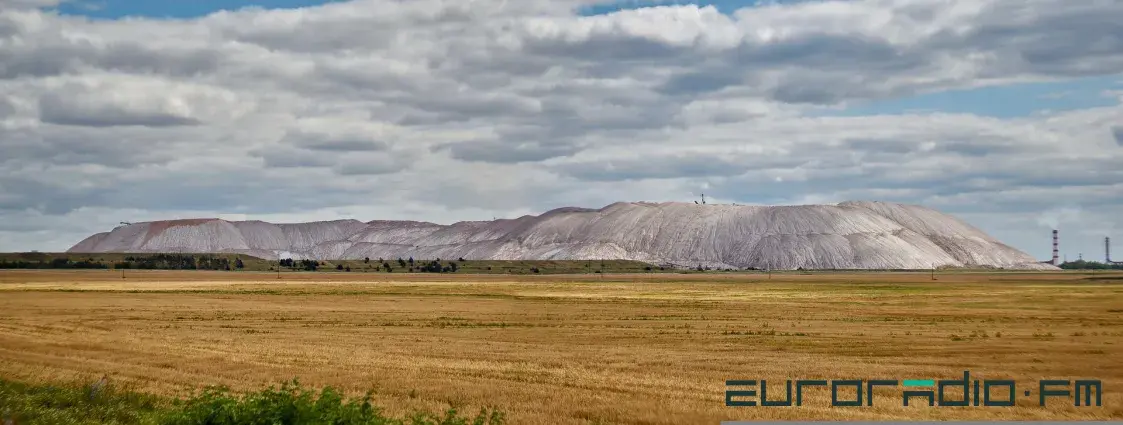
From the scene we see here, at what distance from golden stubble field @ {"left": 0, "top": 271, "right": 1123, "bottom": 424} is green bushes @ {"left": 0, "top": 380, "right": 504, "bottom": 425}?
4.20 m

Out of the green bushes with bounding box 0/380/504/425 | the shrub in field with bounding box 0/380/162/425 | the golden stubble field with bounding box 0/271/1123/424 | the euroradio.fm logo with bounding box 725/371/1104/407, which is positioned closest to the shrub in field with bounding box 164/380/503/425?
the green bushes with bounding box 0/380/504/425

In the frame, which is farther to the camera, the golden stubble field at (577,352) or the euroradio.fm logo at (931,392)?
the golden stubble field at (577,352)

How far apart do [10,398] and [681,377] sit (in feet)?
70.9

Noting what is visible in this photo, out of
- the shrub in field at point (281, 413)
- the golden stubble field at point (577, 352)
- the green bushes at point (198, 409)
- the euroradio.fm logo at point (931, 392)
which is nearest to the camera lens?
the shrub in field at point (281, 413)

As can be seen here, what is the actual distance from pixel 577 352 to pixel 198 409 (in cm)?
2917

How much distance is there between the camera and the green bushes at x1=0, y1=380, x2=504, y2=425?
21.7 metres

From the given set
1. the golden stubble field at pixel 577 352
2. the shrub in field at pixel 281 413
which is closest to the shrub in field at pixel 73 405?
the shrub in field at pixel 281 413

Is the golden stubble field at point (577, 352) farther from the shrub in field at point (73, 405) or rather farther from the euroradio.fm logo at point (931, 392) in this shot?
the shrub in field at point (73, 405)

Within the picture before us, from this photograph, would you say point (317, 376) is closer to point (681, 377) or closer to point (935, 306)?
point (681, 377)

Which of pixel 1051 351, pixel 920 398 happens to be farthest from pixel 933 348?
pixel 920 398

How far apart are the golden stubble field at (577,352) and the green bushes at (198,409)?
4203 mm

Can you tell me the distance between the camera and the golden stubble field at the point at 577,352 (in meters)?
32.5

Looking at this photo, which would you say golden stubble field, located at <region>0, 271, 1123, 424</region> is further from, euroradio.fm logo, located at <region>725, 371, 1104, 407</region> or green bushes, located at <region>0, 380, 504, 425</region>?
green bushes, located at <region>0, 380, 504, 425</region>

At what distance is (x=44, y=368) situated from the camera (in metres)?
39.6
